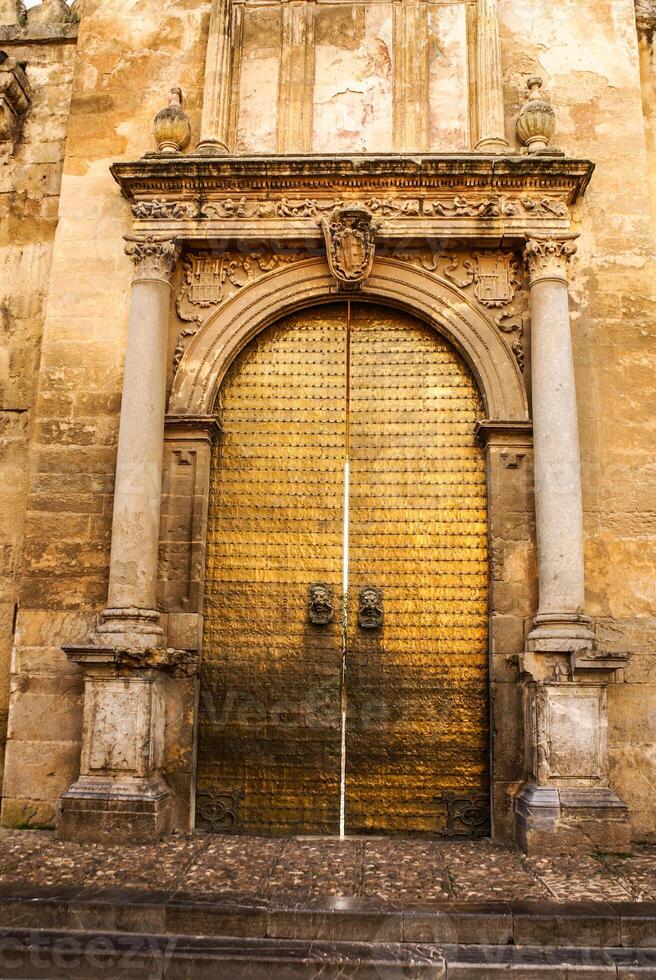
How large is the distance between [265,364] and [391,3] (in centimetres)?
397

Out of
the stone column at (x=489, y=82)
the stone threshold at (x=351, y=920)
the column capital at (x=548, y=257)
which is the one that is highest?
the stone column at (x=489, y=82)

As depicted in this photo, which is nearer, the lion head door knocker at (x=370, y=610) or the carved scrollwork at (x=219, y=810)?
the carved scrollwork at (x=219, y=810)

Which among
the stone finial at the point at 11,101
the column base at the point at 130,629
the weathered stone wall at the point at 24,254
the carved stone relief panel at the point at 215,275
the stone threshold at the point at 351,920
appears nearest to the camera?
the stone threshold at the point at 351,920

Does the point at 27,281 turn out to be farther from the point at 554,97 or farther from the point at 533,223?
the point at 554,97

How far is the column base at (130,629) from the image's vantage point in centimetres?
682

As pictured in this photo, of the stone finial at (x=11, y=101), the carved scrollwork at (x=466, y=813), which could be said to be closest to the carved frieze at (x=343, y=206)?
the stone finial at (x=11, y=101)

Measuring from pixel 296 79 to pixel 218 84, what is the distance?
0.77m

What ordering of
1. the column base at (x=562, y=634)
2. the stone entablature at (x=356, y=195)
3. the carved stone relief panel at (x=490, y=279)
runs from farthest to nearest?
the carved stone relief panel at (x=490, y=279) → the stone entablature at (x=356, y=195) → the column base at (x=562, y=634)

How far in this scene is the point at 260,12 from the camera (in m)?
8.73

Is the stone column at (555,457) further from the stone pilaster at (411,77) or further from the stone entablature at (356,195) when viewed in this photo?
the stone pilaster at (411,77)

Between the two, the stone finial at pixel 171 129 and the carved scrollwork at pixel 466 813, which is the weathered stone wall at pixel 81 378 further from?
the carved scrollwork at pixel 466 813

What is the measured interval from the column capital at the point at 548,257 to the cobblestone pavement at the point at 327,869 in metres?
4.77

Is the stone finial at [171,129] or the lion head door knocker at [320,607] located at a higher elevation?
the stone finial at [171,129]

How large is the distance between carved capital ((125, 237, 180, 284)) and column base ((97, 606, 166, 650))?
9.86 feet
